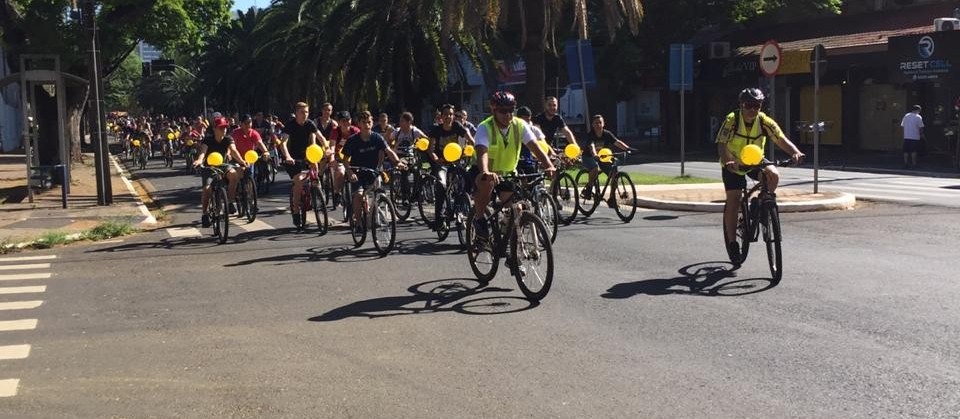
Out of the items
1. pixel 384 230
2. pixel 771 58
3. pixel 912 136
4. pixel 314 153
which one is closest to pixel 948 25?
pixel 912 136

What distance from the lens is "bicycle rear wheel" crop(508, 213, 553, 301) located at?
8.32 metres

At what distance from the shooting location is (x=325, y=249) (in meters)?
12.4

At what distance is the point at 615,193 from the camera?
1509cm

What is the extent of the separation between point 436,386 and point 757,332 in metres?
2.50

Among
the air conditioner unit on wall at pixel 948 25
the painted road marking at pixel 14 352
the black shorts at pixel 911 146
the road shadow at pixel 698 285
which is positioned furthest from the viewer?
the air conditioner unit on wall at pixel 948 25

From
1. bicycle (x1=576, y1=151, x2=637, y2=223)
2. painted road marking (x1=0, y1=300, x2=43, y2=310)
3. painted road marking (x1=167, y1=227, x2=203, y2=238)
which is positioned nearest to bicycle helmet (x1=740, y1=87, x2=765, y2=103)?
bicycle (x1=576, y1=151, x2=637, y2=223)

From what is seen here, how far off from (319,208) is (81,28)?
1484cm

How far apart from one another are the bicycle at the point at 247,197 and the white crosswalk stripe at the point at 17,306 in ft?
10.4

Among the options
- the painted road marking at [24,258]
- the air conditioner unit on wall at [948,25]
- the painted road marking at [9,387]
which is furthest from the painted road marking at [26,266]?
the air conditioner unit on wall at [948,25]

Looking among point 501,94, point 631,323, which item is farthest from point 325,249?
point 631,323

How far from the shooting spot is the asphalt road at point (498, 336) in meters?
5.70

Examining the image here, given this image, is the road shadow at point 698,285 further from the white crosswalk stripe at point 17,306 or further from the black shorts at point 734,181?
the white crosswalk stripe at point 17,306

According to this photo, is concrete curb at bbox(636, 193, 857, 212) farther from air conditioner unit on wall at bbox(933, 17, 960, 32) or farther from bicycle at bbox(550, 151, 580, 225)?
air conditioner unit on wall at bbox(933, 17, 960, 32)

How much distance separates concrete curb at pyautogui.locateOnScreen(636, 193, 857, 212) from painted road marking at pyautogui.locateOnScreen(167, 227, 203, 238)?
708cm
